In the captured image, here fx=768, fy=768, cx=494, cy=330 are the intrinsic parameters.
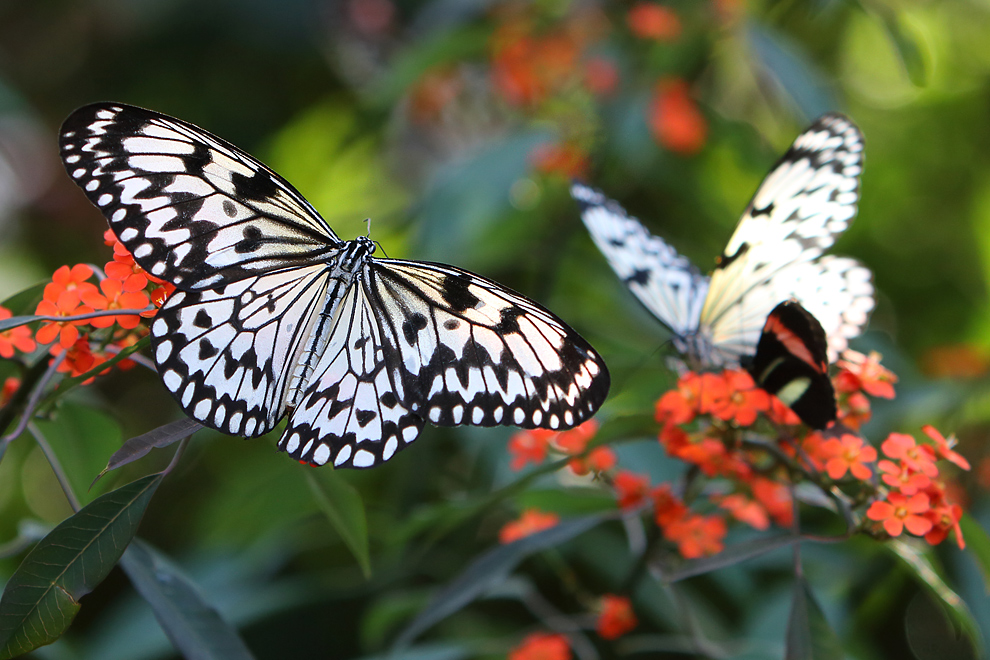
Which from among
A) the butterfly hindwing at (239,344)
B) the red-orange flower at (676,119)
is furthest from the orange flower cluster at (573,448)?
the red-orange flower at (676,119)

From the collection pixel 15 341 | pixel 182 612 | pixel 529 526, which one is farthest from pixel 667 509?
pixel 15 341

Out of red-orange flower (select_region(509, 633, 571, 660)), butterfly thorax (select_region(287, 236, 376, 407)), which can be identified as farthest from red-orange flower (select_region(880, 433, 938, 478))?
butterfly thorax (select_region(287, 236, 376, 407))

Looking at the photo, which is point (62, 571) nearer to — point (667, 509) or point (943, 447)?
point (667, 509)

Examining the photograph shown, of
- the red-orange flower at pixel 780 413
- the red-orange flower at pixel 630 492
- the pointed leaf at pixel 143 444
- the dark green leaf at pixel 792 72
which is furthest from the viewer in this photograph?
the dark green leaf at pixel 792 72

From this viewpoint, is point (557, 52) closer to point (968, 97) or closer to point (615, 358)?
point (615, 358)

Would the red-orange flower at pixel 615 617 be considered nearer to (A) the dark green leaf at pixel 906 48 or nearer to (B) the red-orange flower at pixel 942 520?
(B) the red-orange flower at pixel 942 520

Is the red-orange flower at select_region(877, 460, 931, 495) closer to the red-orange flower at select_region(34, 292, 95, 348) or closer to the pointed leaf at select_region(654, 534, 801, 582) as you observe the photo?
the pointed leaf at select_region(654, 534, 801, 582)

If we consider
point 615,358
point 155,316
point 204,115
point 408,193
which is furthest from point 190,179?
point 204,115
